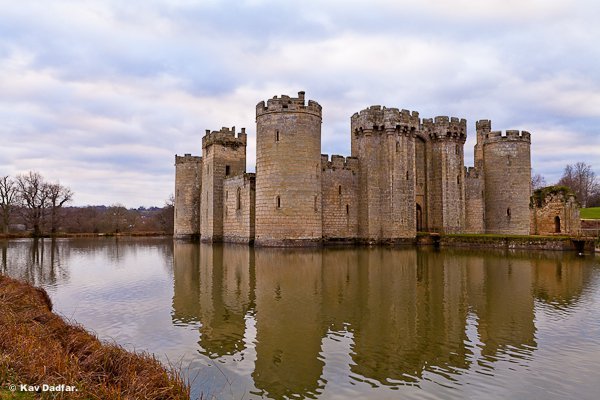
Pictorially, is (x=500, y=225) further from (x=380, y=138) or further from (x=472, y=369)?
(x=472, y=369)

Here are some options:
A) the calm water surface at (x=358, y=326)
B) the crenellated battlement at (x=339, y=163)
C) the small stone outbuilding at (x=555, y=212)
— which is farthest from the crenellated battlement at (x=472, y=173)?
the calm water surface at (x=358, y=326)

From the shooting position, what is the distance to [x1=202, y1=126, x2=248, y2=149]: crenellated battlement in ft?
120

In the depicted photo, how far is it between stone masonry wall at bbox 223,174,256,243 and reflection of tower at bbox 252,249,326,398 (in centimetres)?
1429

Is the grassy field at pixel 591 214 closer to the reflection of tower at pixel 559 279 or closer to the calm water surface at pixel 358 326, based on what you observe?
the reflection of tower at pixel 559 279

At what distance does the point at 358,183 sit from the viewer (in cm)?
3269

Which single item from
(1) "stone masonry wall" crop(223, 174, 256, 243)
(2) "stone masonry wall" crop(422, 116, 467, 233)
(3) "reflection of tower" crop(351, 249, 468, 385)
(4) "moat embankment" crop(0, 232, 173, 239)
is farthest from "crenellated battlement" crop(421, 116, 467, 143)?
(4) "moat embankment" crop(0, 232, 173, 239)

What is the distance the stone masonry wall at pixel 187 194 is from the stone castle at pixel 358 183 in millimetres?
103

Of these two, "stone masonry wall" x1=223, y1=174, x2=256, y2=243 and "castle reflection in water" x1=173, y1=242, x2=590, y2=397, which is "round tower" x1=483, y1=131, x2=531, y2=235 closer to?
"castle reflection in water" x1=173, y1=242, x2=590, y2=397

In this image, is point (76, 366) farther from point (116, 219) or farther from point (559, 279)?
point (116, 219)

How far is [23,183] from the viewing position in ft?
192

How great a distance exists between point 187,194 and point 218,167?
741cm

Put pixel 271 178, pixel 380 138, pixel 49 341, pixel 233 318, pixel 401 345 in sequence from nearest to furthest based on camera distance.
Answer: pixel 49 341
pixel 401 345
pixel 233 318
pixel 271 178
pixel 380 138

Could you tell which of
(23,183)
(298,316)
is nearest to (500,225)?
(298,316)

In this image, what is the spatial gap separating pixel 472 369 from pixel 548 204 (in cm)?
2916
